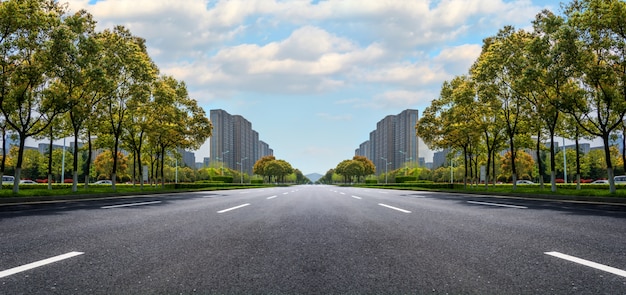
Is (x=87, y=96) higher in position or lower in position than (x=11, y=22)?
lower

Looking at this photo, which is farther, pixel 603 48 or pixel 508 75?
pixel 508 75

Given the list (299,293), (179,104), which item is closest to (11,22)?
(179,104)

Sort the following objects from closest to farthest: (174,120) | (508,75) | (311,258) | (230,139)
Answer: (311,258), (508,75), (174,120), (230,139)

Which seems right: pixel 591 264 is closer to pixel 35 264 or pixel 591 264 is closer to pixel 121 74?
pixel 35 264

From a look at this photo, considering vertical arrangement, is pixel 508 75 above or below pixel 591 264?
above

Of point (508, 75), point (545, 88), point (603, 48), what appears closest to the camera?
point (603, 48)

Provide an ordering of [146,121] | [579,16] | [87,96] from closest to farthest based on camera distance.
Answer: [579,16] → [87,96] → [146,121]

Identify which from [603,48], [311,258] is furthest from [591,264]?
[603,48]

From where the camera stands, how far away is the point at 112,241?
17.6 ft

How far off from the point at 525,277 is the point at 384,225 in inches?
151

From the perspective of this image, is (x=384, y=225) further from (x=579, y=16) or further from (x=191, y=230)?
(x=579, y=16)

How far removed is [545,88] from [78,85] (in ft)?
90.2

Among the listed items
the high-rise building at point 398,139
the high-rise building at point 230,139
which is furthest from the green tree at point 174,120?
the high-rise building at point 398,139

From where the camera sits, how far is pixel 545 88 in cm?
2377
